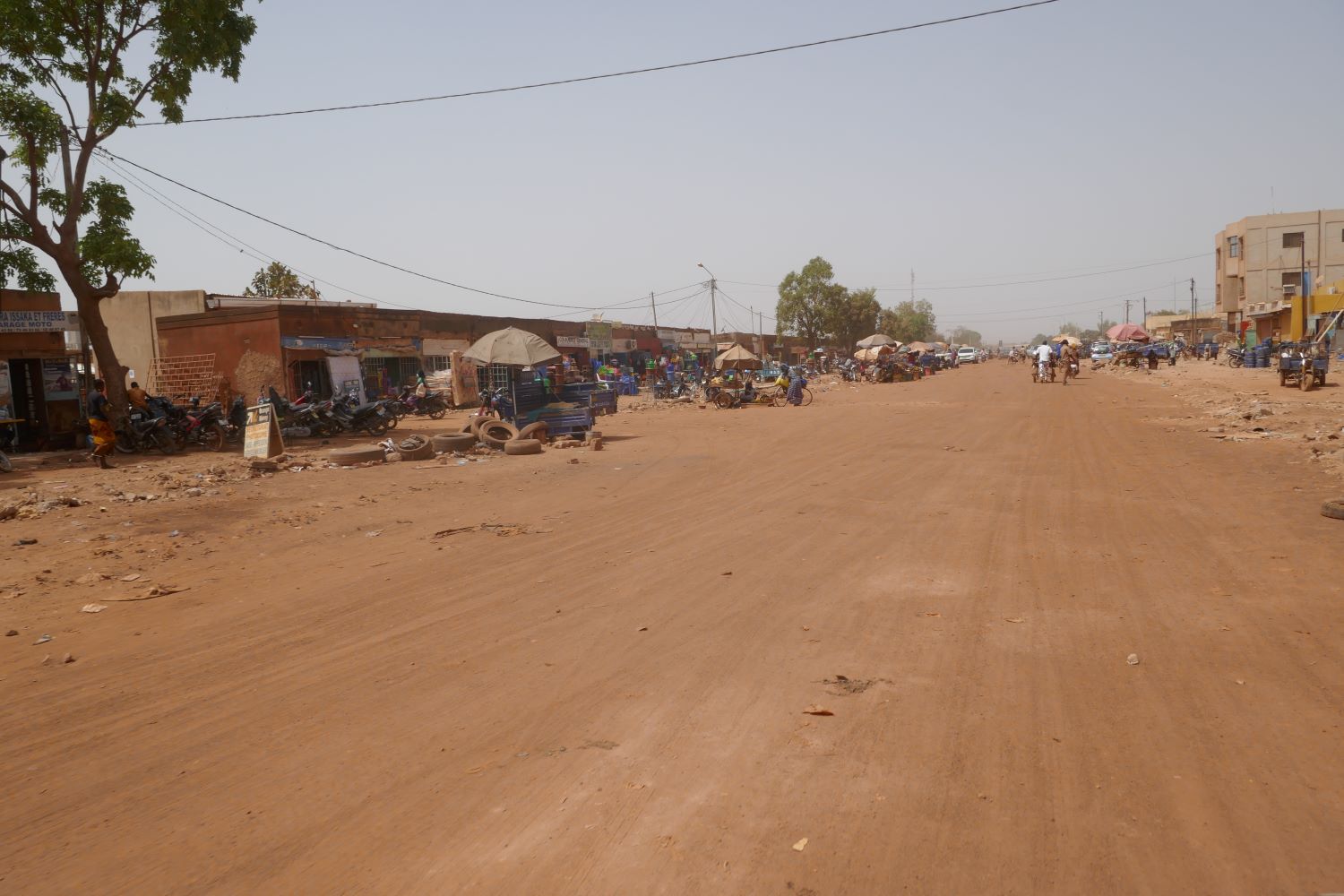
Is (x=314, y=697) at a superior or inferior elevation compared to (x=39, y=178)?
inferior

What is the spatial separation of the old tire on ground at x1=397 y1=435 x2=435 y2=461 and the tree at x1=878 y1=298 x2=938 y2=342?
80441 millimetres

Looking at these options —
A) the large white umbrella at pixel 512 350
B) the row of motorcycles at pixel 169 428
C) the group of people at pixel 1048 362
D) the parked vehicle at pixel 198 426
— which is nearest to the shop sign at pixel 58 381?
the row of motorcycles at pixel 169 428

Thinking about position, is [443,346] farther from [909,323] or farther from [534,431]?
[909,323]

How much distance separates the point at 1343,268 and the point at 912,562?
6808 centimetres

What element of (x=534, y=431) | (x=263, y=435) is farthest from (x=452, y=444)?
(x=263, y=435)

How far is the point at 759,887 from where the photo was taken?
118 inches

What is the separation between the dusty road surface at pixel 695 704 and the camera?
322 centimetres

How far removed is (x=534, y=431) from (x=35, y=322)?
12.6 metres

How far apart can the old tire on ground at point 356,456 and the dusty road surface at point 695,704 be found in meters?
6.16

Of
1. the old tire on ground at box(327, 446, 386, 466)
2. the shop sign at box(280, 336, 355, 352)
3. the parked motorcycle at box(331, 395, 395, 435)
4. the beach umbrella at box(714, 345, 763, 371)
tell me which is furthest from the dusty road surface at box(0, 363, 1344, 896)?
the beach umbrella at box(714, 345, 763, 371)

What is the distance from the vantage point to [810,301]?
74625mm

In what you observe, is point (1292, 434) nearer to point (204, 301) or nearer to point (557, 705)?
point (557, 705)

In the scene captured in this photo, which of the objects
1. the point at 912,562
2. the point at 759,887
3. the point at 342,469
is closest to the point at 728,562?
the point at 912,562

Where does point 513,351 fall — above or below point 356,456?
above
